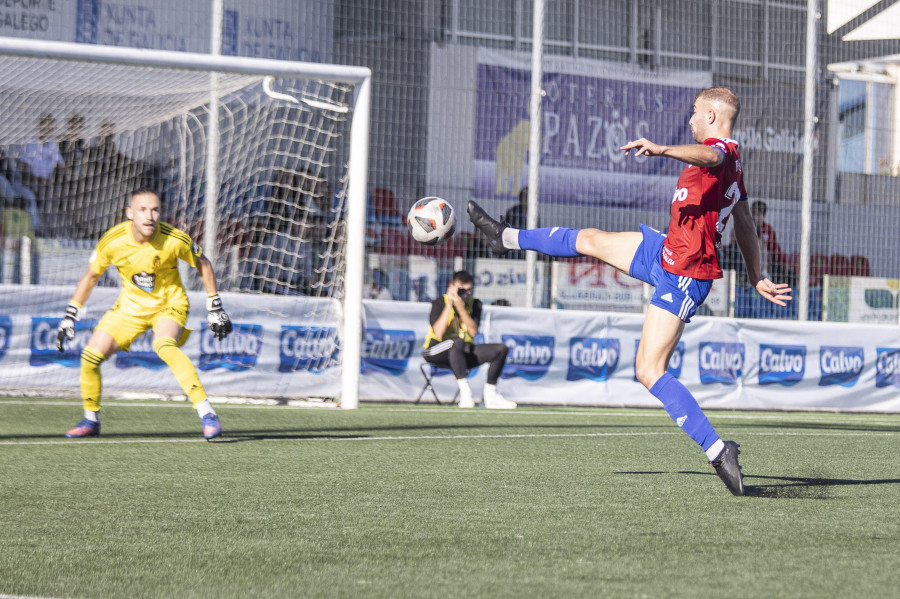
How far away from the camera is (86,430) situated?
681cm

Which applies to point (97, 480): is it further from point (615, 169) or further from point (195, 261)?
point (615, 169)

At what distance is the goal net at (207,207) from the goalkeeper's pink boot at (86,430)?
9.95 ft

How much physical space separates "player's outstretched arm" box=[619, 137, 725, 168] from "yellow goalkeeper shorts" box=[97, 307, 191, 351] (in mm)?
3643

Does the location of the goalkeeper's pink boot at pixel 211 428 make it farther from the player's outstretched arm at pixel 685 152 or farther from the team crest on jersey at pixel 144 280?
the player's outstretched arm at pixel 685 152

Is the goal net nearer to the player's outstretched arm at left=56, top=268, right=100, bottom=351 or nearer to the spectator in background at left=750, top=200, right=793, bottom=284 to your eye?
the player's outstretched arm at left=56, top=268, right=100, bottom=351

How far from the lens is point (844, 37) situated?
14008mm

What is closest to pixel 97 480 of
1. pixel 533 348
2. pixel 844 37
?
pixel 533 348

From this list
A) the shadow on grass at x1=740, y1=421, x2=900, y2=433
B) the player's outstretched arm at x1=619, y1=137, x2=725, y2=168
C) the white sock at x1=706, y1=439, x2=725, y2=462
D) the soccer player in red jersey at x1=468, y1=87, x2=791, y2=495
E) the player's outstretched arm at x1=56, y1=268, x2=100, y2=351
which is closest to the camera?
the player's outstretched arm at x1=619, y1=137, x2=725, y2=168

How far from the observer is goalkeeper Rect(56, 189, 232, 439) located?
674 centimetres

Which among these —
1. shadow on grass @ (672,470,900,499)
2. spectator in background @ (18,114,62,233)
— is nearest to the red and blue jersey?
shadow on grass @ (672,470,900,499)

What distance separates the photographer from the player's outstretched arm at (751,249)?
491 centimetres

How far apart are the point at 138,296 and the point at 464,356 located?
4.62 m

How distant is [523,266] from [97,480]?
787 centimetres

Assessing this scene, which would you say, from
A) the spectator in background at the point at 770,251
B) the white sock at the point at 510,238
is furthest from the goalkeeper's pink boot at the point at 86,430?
the spectator in background at the point at 770,251
